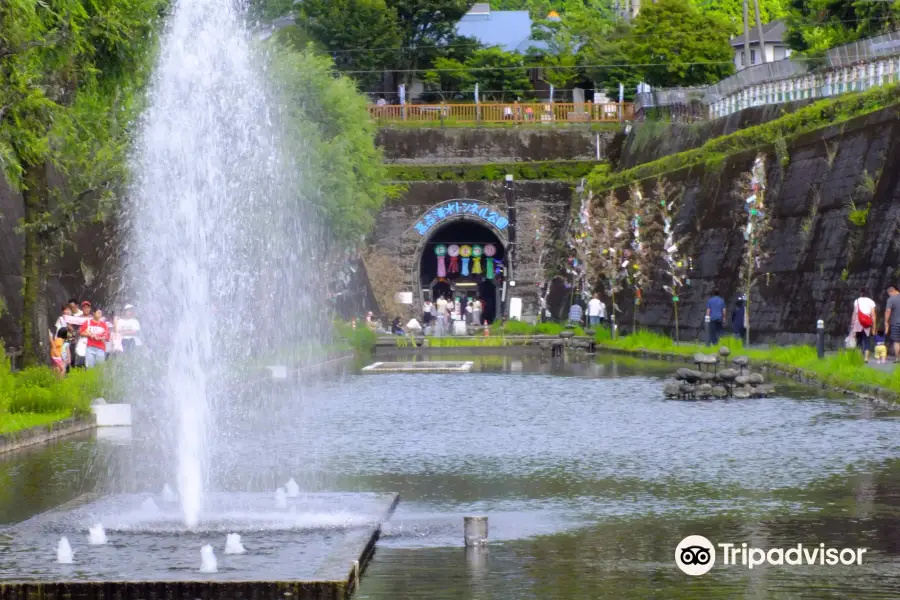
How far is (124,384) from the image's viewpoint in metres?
28.0

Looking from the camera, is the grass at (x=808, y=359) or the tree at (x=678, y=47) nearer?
the grass at (x=808, y=359)

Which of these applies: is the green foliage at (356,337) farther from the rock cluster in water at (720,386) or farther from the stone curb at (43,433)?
the stone curb at (43,433)

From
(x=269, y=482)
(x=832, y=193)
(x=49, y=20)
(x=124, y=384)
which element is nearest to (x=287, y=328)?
(x=832, y=193)

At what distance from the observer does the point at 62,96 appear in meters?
27.8

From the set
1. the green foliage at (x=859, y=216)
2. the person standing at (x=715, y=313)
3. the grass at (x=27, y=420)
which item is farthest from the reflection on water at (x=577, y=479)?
the person standing at (x=715, y=313)

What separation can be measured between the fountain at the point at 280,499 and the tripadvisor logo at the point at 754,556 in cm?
370

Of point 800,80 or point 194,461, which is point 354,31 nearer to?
point 800,80

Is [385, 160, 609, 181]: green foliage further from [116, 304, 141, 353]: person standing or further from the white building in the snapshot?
[116, 304, 141, 353]: person standing

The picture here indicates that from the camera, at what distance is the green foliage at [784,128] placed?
128 ft

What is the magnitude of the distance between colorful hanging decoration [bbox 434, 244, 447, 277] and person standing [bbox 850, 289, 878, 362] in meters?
46.1

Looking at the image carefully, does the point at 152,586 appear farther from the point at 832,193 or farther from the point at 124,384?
the point at 832,193

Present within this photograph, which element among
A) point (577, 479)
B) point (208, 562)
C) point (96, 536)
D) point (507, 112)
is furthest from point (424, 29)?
point (208, 562)

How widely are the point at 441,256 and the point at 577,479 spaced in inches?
2429

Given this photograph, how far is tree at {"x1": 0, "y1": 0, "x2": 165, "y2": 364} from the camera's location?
2073 centimetres
